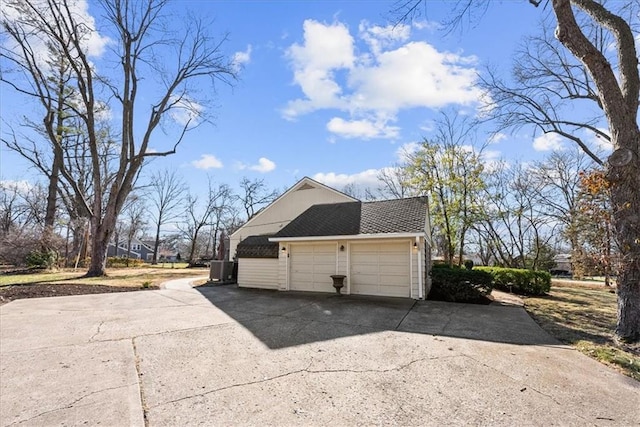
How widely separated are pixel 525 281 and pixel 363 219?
813cm

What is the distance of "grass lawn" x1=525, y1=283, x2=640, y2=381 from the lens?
4.75m

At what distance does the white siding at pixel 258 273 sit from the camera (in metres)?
13.0

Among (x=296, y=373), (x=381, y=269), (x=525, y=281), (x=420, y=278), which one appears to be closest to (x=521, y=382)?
(x=296, y=373)

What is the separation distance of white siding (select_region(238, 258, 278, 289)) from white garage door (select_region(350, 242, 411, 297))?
3571 mm

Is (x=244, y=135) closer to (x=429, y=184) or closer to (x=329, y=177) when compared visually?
(x=429, y=184)

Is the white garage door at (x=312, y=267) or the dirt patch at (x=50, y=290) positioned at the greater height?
the white garage door at (x=312, y=267)

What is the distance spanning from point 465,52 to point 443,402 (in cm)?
1080

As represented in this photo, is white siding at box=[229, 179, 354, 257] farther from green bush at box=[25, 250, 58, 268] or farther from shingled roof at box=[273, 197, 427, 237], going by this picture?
green bush at box=[25, 250, 58, 268]

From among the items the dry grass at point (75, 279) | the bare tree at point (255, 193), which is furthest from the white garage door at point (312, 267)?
the bare tree at point (255, 193)

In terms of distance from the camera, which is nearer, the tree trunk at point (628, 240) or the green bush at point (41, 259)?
the tree trunk at point (628, 240)

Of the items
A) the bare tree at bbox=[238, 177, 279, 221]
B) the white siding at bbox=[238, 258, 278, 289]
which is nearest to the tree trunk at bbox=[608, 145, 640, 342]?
the white siding at bbox=[238, 258, 278, 289]

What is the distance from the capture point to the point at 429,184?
19.8m

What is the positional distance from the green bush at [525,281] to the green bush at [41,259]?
23.5 meters

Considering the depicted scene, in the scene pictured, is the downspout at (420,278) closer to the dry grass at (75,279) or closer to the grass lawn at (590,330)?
the grass lawn at (590,330)
